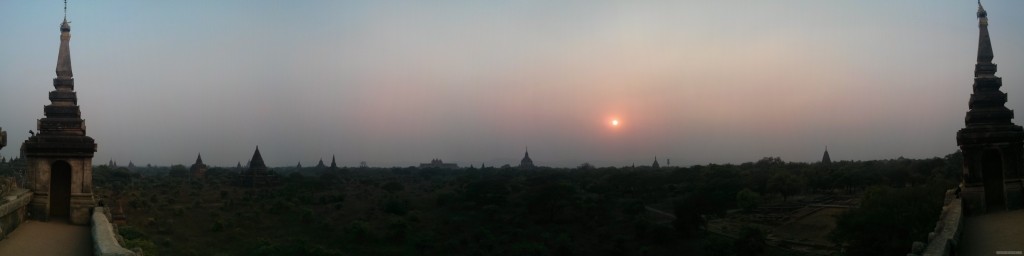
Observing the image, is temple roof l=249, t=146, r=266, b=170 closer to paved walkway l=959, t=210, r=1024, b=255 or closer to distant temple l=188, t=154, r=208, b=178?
distant temple l=188, t=154, r=208, b=178

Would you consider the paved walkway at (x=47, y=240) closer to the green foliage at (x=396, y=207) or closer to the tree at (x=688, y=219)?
the tree at (x=688, y=219)

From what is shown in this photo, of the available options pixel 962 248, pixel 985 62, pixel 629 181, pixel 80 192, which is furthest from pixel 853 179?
pixel 80 192

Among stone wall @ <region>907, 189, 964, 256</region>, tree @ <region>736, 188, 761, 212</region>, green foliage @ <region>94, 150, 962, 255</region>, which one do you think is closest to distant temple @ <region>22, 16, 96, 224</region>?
green foliage @ <region>94, 150, 962, 255</region>

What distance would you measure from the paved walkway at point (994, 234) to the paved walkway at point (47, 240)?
1093 centimetres

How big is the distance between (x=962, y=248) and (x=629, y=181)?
43583mm

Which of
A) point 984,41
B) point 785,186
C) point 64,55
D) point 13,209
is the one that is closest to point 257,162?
point 785,186

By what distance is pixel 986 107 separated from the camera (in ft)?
39.6

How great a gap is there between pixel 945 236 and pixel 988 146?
467cm

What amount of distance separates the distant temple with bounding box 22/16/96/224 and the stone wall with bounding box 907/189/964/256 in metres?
12.8

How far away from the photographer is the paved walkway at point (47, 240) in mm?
9047

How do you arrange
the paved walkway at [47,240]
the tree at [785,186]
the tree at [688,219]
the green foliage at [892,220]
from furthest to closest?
the tree at [785,186] → the tree at [688,219] → the green foliage at [892,220] → the paved walkway at [47,240]

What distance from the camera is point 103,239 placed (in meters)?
8.62

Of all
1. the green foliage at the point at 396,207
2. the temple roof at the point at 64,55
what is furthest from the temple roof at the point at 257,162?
the temple roof at the point at 64,55

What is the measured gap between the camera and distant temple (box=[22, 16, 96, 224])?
12289 mm
